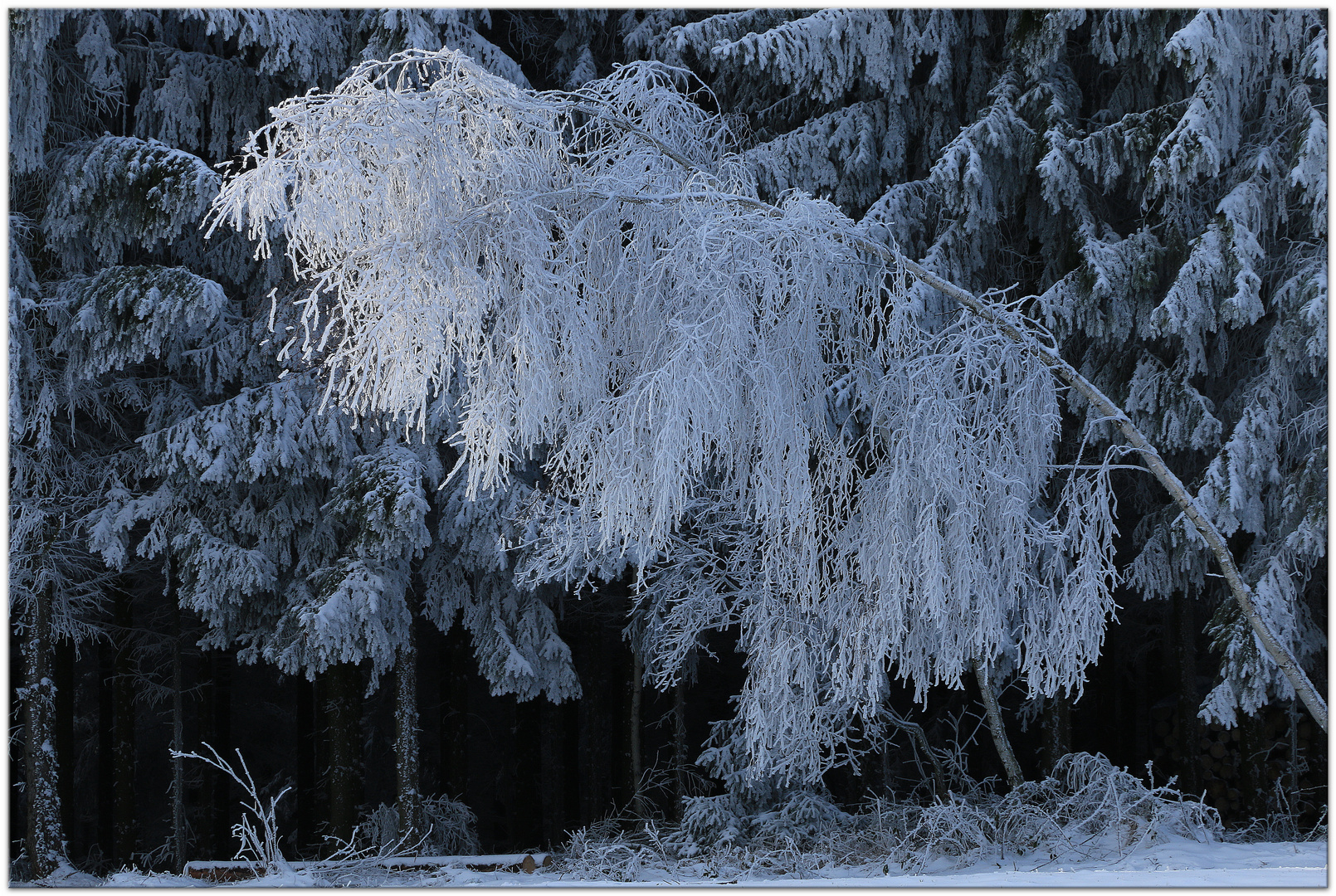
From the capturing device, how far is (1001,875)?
541cm

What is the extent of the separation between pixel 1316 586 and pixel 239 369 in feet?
25.8

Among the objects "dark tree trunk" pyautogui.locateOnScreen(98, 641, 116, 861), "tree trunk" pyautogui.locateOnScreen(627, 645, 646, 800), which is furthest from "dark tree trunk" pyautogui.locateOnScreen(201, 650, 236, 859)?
"tree trunk" pyautogui.locateOnScreen(627, 645, 646, 800)

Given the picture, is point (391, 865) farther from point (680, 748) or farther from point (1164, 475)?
point (1164, 475)

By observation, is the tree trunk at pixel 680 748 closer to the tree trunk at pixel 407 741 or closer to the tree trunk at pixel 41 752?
the tree trunk at pixel 407 741

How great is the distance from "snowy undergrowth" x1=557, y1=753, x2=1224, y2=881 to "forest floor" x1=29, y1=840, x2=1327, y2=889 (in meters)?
0.07

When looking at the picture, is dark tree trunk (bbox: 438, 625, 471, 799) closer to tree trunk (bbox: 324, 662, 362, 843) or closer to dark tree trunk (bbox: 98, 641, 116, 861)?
tree trunk (bbox: 324, 662, 362, 843)

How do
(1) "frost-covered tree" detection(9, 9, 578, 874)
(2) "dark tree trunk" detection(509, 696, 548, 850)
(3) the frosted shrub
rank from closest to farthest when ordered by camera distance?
(1) "frost-covered tree" detection(9, 9, 578, 874) < (3) the frosted shrub < (2) "dark tree trunk" detection(509, 696, 548, 850)

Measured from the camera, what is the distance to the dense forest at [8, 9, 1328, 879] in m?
4.35

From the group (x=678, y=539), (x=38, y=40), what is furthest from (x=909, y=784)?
(x=38, y=40)

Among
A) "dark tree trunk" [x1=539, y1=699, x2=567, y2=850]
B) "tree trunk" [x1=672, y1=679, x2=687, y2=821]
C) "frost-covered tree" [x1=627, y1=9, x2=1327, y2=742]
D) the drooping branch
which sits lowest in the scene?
"dark tree trunk" [x1=539, y1=699, x2=567, y2=850]

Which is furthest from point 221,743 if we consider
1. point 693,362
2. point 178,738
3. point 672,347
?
point 693,362

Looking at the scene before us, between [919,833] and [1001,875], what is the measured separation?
1049 mm

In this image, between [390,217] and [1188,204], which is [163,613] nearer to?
[390,217]

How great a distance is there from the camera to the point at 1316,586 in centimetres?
735
